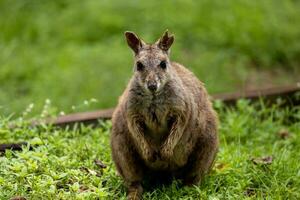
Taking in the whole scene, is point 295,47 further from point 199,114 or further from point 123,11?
point 199,114

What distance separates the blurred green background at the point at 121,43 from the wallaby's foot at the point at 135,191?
4020 millimetres

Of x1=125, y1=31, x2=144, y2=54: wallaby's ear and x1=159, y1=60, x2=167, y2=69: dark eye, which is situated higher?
x1=125, y1=31, x2=144, y2=54: wallaby's ear

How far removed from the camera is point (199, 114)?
22.1ft

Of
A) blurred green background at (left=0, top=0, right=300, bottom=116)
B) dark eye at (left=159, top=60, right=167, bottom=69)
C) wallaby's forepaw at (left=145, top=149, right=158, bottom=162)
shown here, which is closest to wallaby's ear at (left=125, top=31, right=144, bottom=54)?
dark eye at (left=159, top=60, right=167, bottom=69)

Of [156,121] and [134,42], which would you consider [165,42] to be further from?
[156,121]

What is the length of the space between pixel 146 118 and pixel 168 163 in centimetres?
44

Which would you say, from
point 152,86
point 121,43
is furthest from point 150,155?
point 121,43

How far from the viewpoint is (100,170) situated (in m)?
7.02

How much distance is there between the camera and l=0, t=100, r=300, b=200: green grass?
632 centimetres

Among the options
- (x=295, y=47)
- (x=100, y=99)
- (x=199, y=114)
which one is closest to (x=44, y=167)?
(x=199, y=114)

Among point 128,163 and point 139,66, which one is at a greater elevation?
point 139,66

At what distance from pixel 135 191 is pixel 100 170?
1.82ft

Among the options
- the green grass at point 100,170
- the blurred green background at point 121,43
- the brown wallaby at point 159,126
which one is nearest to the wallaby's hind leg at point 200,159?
the brown wallaby at point 159,126

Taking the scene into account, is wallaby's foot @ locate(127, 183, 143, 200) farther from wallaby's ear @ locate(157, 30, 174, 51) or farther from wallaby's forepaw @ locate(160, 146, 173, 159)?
wallaby's ear @ locate(157, 30, 174, 51)
